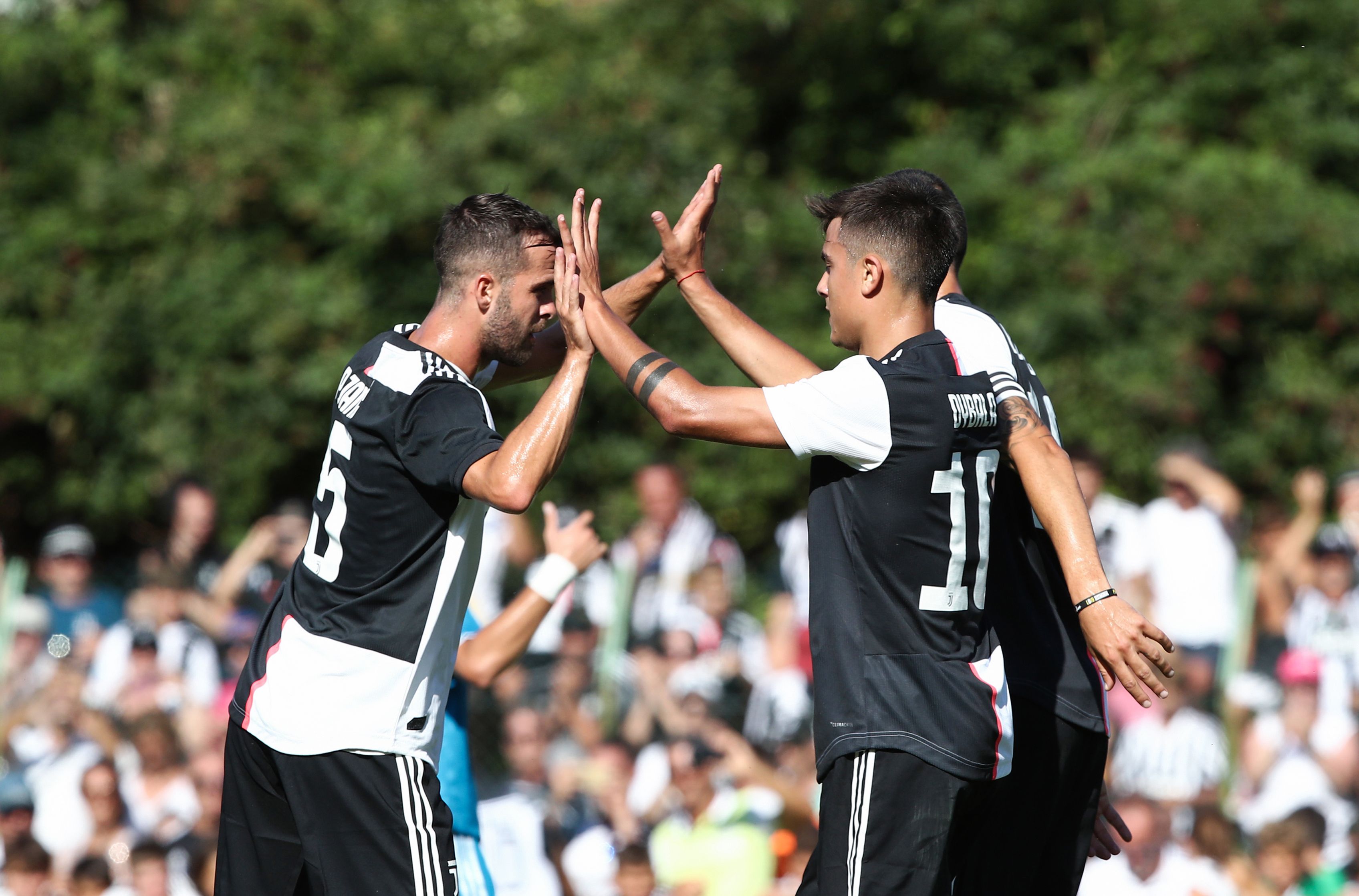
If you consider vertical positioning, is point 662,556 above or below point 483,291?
below

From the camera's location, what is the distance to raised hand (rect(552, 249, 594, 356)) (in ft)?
12.2

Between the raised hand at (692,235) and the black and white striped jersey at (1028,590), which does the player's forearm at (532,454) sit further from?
the black and white striped jersey at (1028,590)

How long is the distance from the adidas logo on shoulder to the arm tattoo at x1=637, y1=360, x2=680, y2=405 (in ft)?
2.36

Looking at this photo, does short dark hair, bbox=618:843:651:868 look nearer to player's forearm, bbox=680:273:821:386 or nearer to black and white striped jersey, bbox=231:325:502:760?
black and white striped jersey, bbox=231:325:502:760

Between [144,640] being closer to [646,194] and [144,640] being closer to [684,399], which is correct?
[646,194]

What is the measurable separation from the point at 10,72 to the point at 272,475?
4.49 m

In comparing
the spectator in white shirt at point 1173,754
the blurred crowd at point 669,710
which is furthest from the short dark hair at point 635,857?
the spectator in white shirt at point 1173,754

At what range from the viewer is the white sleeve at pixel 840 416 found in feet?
11.5

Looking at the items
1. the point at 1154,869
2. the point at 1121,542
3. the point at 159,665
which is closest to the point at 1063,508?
the point at 1154,869

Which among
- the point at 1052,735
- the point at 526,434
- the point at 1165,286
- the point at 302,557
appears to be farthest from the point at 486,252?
the point at 1165,286

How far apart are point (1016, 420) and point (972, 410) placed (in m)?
0.23

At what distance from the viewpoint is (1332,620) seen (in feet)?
26.4

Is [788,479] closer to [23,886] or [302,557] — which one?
[23,886]

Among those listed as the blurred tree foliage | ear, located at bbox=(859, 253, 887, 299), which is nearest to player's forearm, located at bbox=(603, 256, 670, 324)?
ear, located at bbox=(859, 253, 887, 299)
